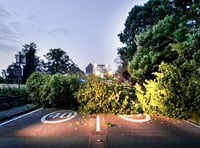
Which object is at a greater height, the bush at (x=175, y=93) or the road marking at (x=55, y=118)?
the bush at (x=175, y=93)

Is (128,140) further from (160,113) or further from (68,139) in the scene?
(160,113)

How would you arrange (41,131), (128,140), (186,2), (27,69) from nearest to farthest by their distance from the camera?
(128,140), (41,131), (186,2), (27,69)

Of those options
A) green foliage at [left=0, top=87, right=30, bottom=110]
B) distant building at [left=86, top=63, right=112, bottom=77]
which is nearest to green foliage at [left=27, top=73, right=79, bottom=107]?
green foliage at [left=0, top=87, right=30, bottom=110]

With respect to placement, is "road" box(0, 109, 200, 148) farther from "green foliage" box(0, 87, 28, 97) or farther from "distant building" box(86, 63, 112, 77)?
"green foliage" box(0, 87, 28, 97)

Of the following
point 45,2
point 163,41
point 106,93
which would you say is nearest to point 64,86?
point 106,93

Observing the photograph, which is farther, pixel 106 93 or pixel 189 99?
pixel 106 93

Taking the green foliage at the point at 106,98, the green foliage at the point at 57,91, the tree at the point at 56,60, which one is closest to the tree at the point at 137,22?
the green foliage at the point at 57,91

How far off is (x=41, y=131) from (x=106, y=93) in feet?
21.6

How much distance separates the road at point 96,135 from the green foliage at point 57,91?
262 inches

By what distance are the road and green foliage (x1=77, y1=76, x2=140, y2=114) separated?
3.41m

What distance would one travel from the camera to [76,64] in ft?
261

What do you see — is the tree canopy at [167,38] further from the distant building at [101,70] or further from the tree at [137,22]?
the distant building at [101,70]

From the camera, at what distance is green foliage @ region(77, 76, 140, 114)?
1641 cm

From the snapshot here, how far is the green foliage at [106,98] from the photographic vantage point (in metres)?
16.4
